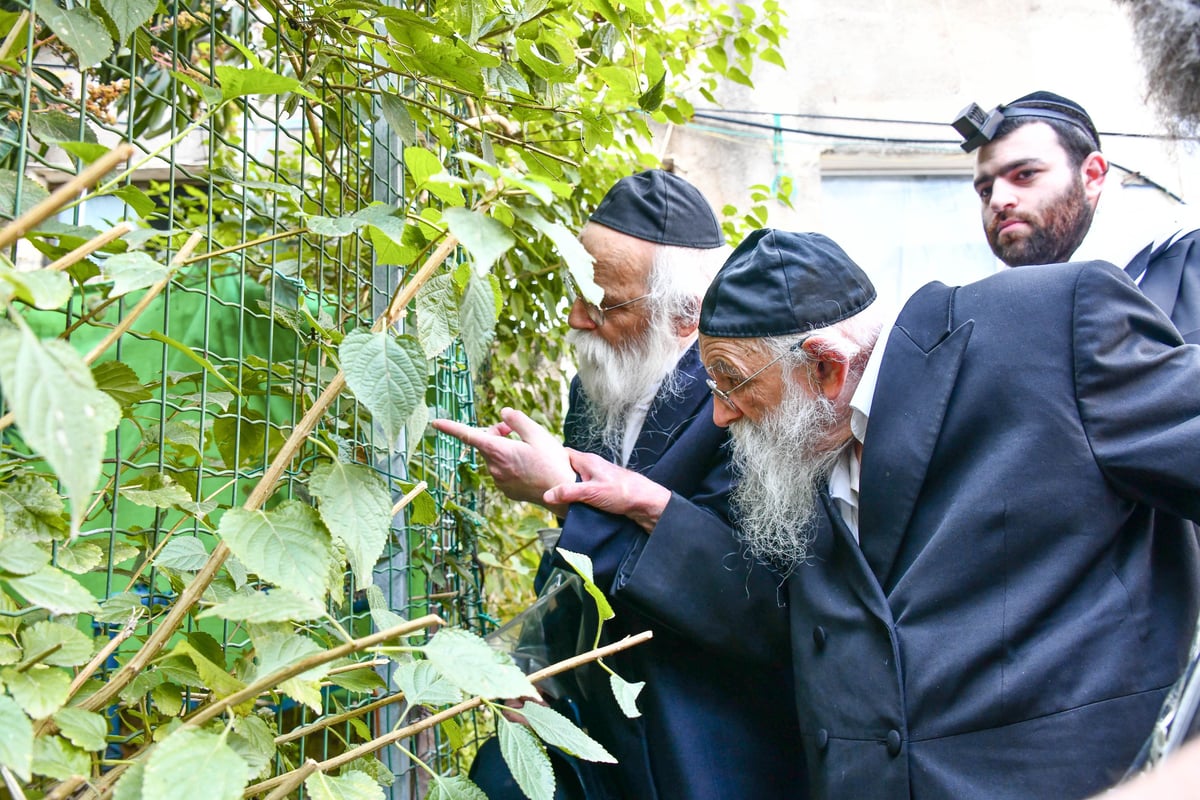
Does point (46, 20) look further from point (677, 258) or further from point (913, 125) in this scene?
point (913, 125)

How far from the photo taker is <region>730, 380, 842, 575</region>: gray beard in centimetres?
181

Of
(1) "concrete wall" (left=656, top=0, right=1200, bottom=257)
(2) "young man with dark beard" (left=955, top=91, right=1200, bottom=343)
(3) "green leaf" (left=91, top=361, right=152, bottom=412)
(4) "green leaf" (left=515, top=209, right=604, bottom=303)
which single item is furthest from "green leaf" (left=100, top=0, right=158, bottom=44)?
(1) "concrete wall" (left=656, top=0, right=1200, bottom=257)

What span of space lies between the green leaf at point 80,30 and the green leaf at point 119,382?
0.30m

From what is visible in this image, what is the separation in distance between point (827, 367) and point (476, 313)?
94 cm

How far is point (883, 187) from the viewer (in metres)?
5.34

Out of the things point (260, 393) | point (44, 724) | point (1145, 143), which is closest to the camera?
point (44, 724)

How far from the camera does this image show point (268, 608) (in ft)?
2.61

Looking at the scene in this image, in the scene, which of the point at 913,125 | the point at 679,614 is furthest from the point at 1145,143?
the point at 679,614

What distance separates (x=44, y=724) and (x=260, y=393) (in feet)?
2.04

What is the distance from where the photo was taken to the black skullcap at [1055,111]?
2.54 m

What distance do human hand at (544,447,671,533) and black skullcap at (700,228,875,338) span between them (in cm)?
Result: 34

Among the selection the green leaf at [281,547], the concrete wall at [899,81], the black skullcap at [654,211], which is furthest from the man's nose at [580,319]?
the concrete wall at [899,81]

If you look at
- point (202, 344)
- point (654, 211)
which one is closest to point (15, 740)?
point (202, 344)

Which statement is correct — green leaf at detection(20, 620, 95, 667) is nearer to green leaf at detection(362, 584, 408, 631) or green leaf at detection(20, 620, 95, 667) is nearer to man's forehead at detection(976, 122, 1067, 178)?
green leaf at detection(362, 584, 408, 631)
